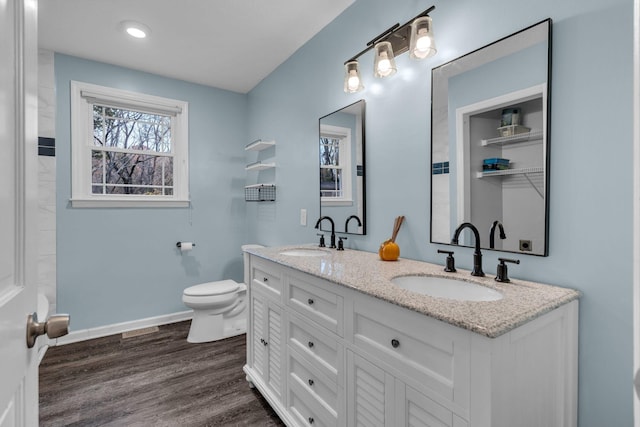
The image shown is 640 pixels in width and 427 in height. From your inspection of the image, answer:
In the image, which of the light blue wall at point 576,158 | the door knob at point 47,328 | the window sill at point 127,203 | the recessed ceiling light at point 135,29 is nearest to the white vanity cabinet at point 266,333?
the light blue wall at point 576,158

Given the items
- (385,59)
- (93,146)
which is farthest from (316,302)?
(93,146)

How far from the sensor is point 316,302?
142 centimetres

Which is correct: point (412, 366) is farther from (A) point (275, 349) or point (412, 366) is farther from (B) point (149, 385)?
(B) point (149, 385)

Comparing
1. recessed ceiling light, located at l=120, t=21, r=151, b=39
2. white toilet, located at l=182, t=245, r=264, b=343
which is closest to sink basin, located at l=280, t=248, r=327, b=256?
white toilet, located at l=182, t=245, r=264, b=343

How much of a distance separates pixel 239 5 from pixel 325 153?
113 centimetres

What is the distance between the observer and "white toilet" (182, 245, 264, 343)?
2.69m

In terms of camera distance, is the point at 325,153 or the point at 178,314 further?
the point at 178,314

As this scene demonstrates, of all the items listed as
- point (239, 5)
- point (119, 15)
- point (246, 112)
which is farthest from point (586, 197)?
point (246, 112)

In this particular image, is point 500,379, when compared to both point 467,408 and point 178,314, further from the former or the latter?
point 178,314

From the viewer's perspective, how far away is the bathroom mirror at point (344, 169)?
203cm

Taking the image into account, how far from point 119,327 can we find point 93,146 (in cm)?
169

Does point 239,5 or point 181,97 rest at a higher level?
point 239,5

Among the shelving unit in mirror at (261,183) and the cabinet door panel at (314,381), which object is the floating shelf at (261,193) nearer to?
the shelving unit in mirror at (261,183)

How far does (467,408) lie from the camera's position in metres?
0.83
